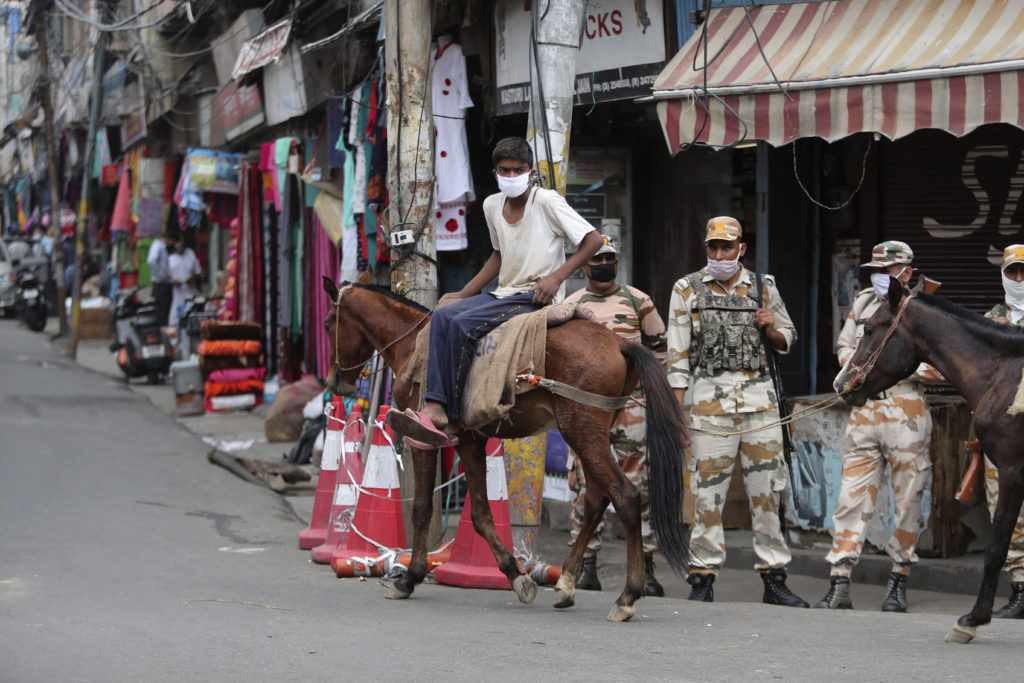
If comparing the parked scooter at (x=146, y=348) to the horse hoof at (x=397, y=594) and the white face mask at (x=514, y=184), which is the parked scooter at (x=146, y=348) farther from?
the white face mask at (x=514, y=184)

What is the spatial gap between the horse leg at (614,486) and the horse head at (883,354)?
1397 mm

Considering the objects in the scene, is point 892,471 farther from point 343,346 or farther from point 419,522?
point 343,346

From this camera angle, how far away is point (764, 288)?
291 inches

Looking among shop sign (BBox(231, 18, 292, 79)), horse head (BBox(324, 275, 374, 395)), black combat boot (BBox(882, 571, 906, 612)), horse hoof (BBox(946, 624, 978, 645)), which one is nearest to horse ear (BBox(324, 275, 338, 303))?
horse head (BBox(324, 275, 374, 395))

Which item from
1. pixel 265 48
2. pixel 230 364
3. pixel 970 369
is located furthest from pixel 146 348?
pixel 970 369

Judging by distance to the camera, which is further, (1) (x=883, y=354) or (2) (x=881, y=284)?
(2) (x=881, y=284)

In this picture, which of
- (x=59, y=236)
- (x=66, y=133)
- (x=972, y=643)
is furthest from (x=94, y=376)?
(x=66, y=133)

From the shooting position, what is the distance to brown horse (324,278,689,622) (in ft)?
20.6

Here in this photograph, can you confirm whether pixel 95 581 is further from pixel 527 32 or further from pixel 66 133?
pixel 66 133

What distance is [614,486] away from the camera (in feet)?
20.5

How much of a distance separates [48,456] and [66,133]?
1109 inches

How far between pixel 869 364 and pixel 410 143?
134 inches

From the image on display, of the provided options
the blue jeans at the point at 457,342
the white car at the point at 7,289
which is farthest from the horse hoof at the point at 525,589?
the white car at the point at 7,289

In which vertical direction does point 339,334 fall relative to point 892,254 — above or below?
below
